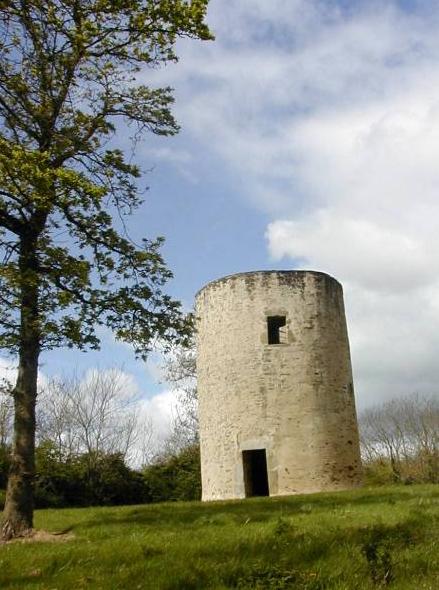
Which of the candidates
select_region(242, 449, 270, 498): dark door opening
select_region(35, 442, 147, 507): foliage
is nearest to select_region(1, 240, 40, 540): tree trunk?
select_region(242, 449, 270, 498): dark door opening

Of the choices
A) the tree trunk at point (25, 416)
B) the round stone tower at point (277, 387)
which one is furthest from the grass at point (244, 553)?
the round stone tower at point (277, 387)

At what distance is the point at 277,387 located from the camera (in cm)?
1695

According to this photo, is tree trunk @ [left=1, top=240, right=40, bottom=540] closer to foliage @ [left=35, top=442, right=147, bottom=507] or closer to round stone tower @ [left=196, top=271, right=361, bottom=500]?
round stone tower @ [left=196, top=271, right=361, bottom=500]

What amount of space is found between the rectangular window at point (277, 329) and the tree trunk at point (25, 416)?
8.52 m

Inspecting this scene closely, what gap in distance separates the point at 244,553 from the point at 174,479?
18.8 metres

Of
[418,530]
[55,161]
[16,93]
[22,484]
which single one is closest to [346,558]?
[418,530]

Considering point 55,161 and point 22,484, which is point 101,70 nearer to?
point 55,161

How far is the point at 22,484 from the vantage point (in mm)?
9969

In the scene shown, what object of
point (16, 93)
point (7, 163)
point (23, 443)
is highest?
point (16, 93)

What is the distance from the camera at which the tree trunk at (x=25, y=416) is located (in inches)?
383

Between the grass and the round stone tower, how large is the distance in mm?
5912

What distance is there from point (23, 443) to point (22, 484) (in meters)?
0.62

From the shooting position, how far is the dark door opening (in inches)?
675

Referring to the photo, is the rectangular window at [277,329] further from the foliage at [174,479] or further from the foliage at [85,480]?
the foliage at [85,480]
